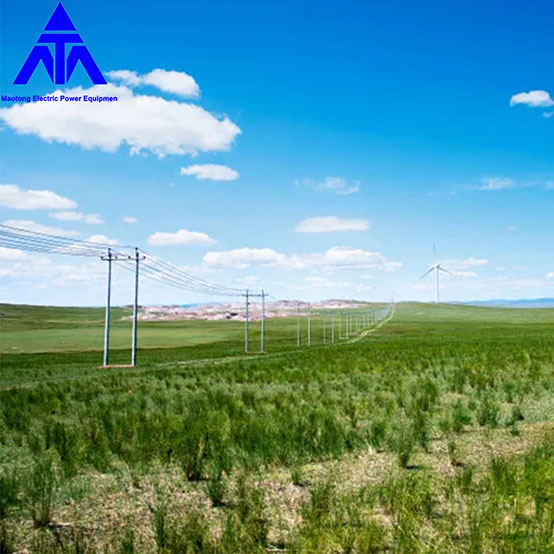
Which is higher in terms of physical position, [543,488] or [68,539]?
[543,488]

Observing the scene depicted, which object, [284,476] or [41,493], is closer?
[41,493]

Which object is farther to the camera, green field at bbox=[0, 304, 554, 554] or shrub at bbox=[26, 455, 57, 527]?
shrub at bbox=[26, 455, 57, 527]

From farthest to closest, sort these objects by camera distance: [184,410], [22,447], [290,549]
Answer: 1. [184,410]
2. [22,447]
3. [290,549]

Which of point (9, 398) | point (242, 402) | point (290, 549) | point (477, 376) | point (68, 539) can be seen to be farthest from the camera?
point (477, 376)

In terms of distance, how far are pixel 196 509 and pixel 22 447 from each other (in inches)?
263

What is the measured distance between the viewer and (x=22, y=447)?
12938 millimetres

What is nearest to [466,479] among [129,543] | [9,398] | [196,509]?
[196,509]

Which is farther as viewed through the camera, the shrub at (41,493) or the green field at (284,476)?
the shrub at (41,493)

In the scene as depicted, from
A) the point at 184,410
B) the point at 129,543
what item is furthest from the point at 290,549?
the point at 184,410

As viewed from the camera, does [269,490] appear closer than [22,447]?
Yes

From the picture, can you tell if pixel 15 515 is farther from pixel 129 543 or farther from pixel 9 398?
pixel 9 398

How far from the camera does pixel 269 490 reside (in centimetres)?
894

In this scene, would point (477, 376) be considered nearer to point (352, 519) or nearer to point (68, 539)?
point (352, 519)

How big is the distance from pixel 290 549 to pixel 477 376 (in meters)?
18.7
